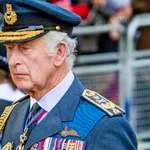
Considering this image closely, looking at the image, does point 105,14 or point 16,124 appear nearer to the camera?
point 16,124

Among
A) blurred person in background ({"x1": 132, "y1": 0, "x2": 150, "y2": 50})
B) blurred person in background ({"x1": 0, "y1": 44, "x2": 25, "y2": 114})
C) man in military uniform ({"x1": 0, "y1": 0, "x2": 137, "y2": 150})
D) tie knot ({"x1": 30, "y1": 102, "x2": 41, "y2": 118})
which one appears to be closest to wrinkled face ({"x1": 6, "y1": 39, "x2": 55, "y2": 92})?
man in military uniform ({"x1": 0, "y1": 0, "x2": 137, "y2": 150})

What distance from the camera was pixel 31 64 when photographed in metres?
3.91

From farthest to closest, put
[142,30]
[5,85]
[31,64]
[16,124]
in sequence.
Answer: [142,30], [5,85], [16,124], [31,64]

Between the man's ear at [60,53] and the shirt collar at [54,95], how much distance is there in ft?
0.35

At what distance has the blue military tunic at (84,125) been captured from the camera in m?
3.86

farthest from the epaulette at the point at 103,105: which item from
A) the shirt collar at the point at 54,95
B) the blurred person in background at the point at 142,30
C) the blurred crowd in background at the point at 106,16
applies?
the blurred person in background at the point at 142,30

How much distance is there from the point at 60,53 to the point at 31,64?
19 centimetres

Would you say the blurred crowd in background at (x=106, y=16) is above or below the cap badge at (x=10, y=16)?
above

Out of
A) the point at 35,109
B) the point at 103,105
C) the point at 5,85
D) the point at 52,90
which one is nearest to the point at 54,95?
the point at 52,90

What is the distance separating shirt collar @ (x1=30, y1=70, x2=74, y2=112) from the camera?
158 inches

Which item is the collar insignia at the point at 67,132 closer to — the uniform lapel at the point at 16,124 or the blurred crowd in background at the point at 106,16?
the uniform lapel at the point at 16,124

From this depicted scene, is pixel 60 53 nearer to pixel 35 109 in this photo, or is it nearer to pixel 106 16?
pixel 35 109

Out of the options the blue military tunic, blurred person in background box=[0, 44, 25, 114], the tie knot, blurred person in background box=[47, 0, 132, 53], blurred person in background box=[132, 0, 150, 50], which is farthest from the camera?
blurred person in background box=[132, 0, 150, 50]

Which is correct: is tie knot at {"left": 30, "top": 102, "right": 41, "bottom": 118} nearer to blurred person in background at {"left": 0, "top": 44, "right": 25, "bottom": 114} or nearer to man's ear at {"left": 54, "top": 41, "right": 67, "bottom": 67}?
man's ear at {"left": 54, "top": 41, "right": 67, "bottom": 67}
